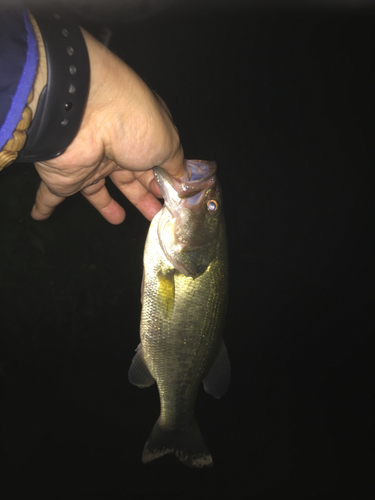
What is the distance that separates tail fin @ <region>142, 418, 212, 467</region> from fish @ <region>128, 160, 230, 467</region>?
19cm

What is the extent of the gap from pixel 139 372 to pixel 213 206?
2.95 feet

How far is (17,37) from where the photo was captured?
1.74ft

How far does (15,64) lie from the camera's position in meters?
0.52

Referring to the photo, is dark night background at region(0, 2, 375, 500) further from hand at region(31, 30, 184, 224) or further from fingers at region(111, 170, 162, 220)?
hand at region(31, 30, 184, 224)

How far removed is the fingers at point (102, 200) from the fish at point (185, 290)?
0.45m

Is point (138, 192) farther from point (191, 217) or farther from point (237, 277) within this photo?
point (237, 277)

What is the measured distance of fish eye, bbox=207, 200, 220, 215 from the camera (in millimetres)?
1143

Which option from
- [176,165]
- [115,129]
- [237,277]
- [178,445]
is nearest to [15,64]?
[115,129]

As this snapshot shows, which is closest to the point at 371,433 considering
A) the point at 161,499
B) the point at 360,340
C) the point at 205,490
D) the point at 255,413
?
the point at 360,340

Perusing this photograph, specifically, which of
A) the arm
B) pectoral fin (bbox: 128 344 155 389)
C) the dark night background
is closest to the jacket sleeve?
the arm

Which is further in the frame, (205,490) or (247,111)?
(205,490)

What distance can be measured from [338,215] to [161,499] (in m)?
4.20

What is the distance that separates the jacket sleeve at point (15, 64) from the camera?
52 centimetres

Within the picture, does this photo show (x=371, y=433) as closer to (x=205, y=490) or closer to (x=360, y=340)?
(x=360, y=340)
